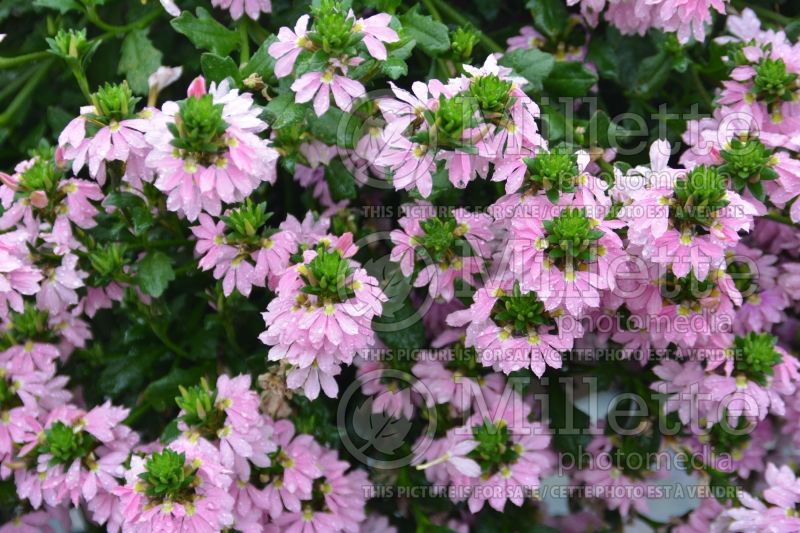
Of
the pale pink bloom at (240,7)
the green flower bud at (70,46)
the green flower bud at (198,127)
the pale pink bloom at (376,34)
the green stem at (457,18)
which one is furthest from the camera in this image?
the green stem at (457,18)

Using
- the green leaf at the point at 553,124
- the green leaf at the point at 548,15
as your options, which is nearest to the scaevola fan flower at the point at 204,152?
the green leaf at the point at 553,124

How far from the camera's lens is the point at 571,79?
1351 millimetres

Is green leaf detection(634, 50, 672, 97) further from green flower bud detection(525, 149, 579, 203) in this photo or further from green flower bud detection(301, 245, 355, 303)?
green flower bud detection(301, 245, 355, 303)

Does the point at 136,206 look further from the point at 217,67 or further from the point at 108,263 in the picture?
the point at 217,67

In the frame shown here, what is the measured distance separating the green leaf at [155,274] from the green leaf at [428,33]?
1.53 feet

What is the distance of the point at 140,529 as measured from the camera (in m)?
1.11

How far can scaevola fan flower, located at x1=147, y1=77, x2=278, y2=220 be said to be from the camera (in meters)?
1.00

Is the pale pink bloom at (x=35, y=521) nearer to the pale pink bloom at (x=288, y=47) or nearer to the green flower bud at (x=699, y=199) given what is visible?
the pale pink bloom at (x=288, y=47)

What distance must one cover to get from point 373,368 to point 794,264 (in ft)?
2.15

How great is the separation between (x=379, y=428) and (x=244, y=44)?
62 centimetres

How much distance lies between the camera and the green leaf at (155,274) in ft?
4.00

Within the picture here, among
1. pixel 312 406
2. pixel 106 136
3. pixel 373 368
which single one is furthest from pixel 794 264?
pixel 106 136

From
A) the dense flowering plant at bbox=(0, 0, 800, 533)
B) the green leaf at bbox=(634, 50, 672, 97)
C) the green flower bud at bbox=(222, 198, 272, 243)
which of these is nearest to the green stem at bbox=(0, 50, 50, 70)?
the dense flowering plant at bbox=(0, 0, 800, 533)

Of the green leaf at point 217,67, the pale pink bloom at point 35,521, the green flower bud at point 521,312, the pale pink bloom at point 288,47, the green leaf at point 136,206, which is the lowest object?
the pale pink bloom at point 35,521
